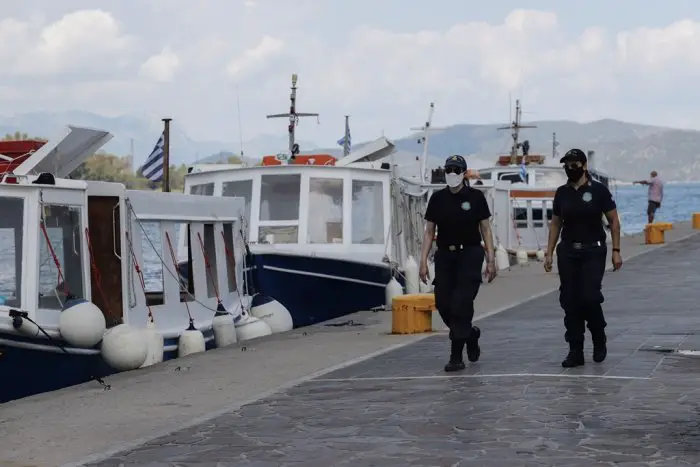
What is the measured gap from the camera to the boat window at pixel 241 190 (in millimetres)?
26828

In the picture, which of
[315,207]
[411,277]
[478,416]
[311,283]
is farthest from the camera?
[411,277]

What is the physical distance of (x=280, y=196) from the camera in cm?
2684

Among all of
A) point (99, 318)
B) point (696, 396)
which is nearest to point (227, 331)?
point (99, 318)

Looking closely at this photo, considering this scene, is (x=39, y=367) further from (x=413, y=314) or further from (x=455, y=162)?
(x=455, y=162)

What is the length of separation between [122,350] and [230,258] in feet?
24.6

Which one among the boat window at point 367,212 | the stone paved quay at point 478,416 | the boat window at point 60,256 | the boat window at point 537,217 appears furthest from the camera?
the boat window at point 537,217

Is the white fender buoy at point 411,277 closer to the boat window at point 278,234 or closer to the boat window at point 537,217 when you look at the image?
the boat window at point 278,234

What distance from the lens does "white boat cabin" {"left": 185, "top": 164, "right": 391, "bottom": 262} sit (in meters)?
26.6

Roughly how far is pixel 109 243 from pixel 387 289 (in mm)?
8172

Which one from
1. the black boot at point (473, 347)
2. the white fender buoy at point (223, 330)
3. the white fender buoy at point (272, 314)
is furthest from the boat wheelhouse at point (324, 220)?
the black boot at point (473, 347)

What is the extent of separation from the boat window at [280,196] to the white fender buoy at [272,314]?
10.9 ft

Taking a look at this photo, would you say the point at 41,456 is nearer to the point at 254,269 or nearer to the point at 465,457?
the point at 465,457

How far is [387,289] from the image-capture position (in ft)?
83.3

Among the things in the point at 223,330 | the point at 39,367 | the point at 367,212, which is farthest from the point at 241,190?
the point at 39,367
